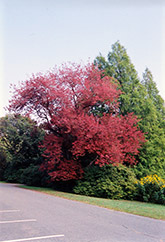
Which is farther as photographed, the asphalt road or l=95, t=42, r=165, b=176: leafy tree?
l=95, t=42, r=165, b=176: leafy tree

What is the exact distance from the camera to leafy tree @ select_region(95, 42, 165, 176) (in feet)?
69.6

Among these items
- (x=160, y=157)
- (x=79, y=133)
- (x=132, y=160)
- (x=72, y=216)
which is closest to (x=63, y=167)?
(x=79, y=133)

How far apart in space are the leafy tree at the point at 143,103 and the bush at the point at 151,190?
3.31 m

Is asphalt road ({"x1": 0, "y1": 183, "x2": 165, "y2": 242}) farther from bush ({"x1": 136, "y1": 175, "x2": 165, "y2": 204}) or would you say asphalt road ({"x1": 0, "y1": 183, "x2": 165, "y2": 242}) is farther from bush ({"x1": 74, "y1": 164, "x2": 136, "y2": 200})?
bush ({"x1": 74, "y1": 164, "x2": 136, "y2": 200})

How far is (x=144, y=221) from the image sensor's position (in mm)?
8180

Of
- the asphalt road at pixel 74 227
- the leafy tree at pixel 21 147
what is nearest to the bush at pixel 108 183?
the asphalt road at pixel 74 227

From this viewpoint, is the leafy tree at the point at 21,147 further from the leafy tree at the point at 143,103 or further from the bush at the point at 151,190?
the bush at the point at 151,190

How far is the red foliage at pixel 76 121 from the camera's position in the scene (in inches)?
669

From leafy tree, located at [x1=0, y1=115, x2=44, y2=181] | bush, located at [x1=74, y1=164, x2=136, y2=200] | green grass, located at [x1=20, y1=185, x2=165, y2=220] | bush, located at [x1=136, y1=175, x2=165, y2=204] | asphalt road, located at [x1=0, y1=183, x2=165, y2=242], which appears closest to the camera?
asphalt road, located at [x1=0, y1=183, x2=165, y2=242]

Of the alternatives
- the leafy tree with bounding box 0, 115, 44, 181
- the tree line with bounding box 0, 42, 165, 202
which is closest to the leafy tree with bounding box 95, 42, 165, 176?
the tree line with bounding box 0, 42, 165, 202

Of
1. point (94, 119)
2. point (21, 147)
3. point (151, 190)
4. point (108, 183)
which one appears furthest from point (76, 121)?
point (21, 147)

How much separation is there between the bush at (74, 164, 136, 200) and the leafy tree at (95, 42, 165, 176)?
259 centimetres

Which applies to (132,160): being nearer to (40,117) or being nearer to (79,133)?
(79,133)

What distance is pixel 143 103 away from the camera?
2278 cm
